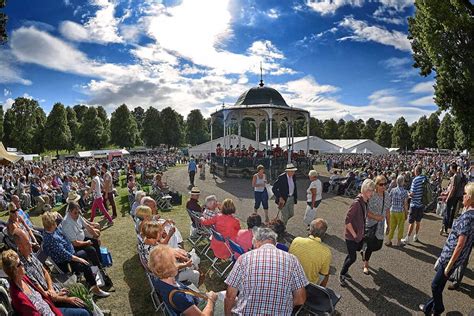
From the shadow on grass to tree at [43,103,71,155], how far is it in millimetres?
58820

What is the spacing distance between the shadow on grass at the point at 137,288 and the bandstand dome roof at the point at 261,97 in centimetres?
2012

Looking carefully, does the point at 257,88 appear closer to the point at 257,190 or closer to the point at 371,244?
the point at 257,190

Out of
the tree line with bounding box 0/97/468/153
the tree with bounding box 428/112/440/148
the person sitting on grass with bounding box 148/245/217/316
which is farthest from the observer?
the tree with bounding box 428/112/440/148

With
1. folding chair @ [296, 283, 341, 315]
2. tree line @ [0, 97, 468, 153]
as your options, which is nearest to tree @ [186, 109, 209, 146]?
tree line @ [0, 97, 468, 153]

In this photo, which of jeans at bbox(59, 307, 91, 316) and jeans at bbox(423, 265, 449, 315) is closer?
jeans at bbox(59, 307, 91, 316)

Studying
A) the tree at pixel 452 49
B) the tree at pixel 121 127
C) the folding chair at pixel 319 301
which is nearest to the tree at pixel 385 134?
the tree at pixel 121 127

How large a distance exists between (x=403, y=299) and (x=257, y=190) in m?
5.29

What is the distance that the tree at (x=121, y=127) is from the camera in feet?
219

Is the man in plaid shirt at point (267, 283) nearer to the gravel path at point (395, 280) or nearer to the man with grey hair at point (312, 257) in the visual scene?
the man with grey hair at point (312, 257)

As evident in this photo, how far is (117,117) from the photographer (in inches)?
2621

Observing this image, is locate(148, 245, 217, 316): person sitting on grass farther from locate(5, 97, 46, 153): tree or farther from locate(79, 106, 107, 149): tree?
locate(5, 97, 46, 153): tree

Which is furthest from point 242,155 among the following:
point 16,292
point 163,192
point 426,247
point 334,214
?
point 16,292

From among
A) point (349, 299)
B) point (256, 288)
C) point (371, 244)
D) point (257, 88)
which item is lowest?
point (349, 299)

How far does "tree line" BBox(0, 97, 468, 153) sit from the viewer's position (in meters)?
58.0
